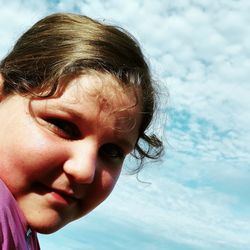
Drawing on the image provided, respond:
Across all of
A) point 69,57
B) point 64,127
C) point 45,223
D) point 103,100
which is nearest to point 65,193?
point 45,223

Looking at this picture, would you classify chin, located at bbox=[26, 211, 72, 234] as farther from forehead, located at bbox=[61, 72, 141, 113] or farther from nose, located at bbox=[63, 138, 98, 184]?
forehead, located at bbox=[61, 72, 141, 113]

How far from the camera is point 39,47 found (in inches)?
85.0

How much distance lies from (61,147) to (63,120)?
0.42 feet

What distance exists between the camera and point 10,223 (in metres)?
1.54

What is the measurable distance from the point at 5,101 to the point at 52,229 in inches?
25.0

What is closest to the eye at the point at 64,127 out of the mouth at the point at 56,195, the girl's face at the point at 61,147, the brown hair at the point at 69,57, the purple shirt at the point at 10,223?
the girl's face at the point at 61,147

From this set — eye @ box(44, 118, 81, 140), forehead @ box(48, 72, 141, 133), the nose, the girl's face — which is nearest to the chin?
the girl's face

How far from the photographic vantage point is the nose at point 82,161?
170cm

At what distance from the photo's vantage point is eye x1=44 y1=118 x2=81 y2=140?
1.78m

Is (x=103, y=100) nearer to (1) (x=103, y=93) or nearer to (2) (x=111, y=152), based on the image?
(1) (x=103, y=93)

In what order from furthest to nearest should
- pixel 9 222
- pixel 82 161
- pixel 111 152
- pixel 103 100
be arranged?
pixel 111 152
pixel 103 100
pixel 82 161
pixel 9 222

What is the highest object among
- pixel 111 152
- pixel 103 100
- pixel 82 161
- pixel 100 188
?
pixel 103 100

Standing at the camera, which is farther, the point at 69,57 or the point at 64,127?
the point at 69,57

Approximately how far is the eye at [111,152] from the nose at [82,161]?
0.49 feet
